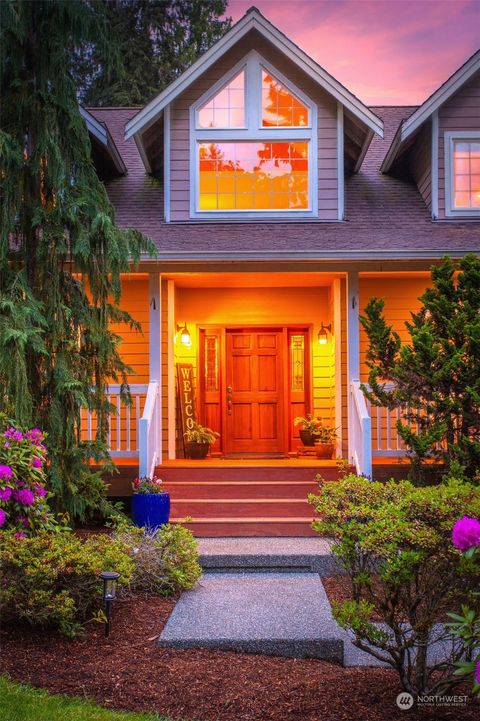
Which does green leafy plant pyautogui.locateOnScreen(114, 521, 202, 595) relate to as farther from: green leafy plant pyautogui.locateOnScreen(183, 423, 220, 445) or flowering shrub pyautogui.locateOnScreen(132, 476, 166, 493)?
green leafy plant pyautogui.locateOnScreen(183, 423, 220, 445)

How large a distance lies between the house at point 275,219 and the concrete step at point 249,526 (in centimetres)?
63

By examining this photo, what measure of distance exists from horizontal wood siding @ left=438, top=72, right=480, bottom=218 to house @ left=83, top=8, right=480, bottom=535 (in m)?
0.02

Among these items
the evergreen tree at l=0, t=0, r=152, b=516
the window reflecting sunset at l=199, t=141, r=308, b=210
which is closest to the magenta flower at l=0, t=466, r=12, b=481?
the evergreen tree at l=0, t=0, r=152, b=516

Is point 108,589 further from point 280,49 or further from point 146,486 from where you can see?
point 280,49

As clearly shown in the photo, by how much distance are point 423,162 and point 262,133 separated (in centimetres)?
261

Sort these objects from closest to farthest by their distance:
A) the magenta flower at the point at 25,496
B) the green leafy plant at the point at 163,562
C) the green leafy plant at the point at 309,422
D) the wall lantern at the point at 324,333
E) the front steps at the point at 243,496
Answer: the magenta flower at the point at 25,496, the green leafy plant at the point at 163,562, the front steps at the point at 243,496, the green leafy plant at the point at 309,422, the wall lantern at the point at 324,333

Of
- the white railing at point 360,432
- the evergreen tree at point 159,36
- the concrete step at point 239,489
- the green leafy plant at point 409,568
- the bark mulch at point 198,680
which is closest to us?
the green leafy plant at point 409,568

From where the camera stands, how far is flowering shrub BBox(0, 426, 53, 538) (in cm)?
561

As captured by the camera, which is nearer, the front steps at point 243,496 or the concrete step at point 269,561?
the concrete step at point 269,561

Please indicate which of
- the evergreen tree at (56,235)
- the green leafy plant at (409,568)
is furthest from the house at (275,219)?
the green leafy plant at (409,568)

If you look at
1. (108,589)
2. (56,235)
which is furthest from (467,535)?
(56,235)

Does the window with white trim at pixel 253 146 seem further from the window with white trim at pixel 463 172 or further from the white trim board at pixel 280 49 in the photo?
the window with white trim at pixel 463 172

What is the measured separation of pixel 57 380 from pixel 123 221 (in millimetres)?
3807

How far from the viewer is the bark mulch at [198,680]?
3791mm
